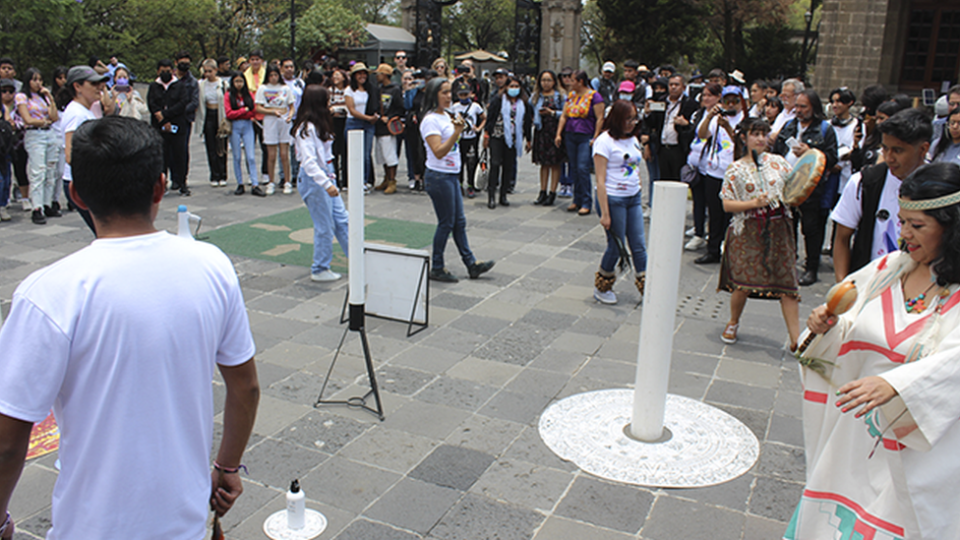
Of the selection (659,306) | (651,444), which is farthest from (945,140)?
(651,444)

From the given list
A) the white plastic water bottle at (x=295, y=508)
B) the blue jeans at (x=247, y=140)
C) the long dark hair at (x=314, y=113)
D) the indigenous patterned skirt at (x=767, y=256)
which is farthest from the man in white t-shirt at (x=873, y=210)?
the blue jeans at (x=247, y=140)

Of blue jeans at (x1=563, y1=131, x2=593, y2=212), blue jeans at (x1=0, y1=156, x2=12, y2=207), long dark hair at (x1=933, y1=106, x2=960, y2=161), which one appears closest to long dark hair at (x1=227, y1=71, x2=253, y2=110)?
blue jeans at (x1=0, y1=156, x2=12, y2=207)

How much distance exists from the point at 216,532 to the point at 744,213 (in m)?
4.25

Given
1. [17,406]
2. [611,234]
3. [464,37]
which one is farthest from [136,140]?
[464,37]

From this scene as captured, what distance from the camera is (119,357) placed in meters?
1.68

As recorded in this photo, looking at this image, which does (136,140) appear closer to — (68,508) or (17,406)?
(17,406)

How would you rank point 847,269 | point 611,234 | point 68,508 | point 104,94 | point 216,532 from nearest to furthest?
point 68,508
point 216,532
point 847,269
point 611,234
point 104,94

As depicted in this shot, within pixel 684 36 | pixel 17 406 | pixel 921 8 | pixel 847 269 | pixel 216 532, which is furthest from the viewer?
pixel 684 36

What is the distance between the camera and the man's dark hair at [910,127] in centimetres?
352

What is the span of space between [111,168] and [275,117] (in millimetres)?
9327

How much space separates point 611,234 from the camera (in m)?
6.26

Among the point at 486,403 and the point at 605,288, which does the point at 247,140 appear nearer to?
the point at 605,288

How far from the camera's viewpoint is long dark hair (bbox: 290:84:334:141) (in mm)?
6535

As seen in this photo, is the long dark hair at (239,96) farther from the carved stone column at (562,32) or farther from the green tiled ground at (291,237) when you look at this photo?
the carved stone column at (562,32)
